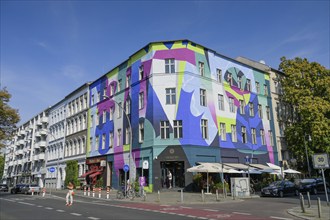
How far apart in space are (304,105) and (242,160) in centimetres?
1167

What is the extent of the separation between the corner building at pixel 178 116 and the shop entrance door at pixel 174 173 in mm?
101

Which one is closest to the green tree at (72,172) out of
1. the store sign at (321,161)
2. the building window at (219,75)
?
the building window at (219,75)

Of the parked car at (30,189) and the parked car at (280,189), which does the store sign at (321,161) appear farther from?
the parked car at (30,189)

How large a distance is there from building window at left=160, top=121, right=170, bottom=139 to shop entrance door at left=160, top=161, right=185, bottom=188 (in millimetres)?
2679

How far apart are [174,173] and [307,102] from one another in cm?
2115

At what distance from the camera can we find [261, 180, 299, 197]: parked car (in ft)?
90.5

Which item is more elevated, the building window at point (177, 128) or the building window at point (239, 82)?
the building window at point (239, 82)

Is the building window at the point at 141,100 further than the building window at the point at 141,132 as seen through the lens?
Yes

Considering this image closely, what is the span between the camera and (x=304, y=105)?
1583 inches

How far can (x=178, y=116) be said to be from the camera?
3212 centimetres

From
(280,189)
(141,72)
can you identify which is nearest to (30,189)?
(141,72)

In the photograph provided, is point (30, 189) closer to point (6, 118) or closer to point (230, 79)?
point (6, 118)

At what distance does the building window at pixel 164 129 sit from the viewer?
1257 inches

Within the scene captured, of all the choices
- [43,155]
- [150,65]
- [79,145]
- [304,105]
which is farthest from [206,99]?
[43,155]
